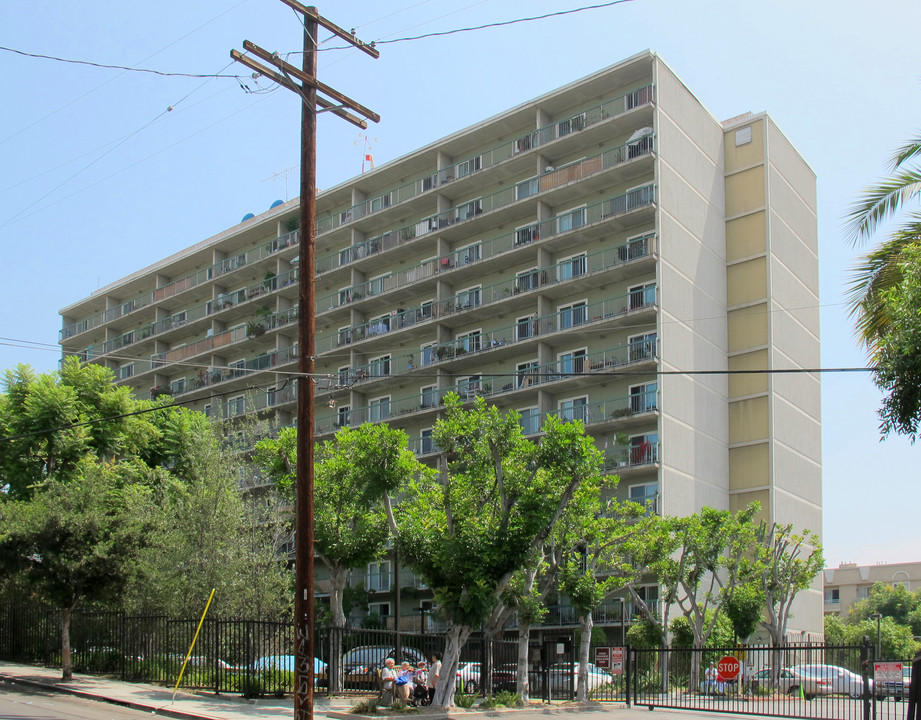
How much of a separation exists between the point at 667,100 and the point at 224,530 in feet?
102

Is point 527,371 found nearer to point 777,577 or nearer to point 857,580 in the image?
point 777,577

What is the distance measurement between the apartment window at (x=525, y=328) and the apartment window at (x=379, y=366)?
9.02 m

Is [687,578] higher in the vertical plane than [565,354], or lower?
lower

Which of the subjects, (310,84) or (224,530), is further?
(224,530)

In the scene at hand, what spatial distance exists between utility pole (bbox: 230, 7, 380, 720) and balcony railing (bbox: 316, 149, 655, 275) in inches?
1162

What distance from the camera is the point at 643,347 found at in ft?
156

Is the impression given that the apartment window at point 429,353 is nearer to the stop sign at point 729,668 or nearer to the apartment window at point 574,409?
the apartment window at point 574,409

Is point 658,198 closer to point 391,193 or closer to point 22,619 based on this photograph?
point 391,193

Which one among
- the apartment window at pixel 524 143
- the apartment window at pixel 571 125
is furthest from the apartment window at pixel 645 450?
the apartment window at pixel 524 143

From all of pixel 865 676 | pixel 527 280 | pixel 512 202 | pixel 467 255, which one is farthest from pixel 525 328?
pixel 865 676

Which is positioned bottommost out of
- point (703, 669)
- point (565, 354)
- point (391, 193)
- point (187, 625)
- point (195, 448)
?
point (703, 669)

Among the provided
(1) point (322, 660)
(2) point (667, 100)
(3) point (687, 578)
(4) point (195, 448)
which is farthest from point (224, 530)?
(2) point (667, 100)

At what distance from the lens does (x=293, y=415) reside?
64375 mm

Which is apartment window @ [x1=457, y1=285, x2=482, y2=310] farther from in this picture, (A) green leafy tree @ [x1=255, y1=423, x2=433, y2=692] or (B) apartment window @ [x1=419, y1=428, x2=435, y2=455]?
(A) green leafy tree @ [x1=255, y1=423, x2=433, y2=692]
